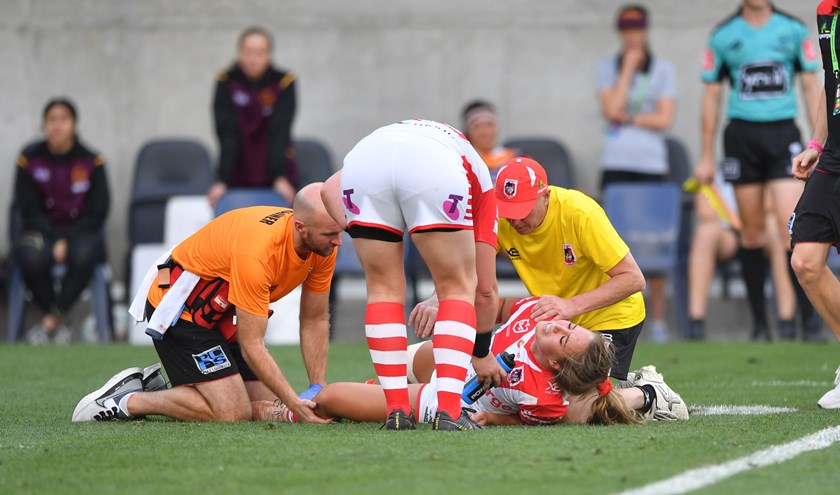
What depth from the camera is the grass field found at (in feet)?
14.0

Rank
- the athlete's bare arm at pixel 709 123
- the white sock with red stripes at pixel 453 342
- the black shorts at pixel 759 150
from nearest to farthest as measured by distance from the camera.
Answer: the white sock with red stripes at pixel 453 342 → the black shorts at pixel 759 150 → the athlete's bare arm at pixel 709 123

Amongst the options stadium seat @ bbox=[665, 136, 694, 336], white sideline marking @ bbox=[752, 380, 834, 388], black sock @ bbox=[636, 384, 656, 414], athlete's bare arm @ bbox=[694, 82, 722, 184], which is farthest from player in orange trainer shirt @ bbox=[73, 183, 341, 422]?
stadium seat @ bbox=[665, 136, 694, 336]

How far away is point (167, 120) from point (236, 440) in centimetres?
826

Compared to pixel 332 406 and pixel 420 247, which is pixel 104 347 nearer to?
pixel 332 406

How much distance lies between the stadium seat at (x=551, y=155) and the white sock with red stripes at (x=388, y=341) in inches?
266

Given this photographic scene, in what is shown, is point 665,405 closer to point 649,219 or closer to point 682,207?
point 649,219

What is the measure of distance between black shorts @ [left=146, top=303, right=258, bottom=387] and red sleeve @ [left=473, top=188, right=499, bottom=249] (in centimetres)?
153

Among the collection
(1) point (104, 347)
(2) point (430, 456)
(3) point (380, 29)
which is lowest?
(1) point (104, 347)

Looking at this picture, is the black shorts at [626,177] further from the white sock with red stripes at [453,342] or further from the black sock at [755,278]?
the white sock with red stripes at [453,342]

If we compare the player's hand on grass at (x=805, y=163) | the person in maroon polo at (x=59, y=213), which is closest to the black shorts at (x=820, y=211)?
the player's hand on grass at (x=805, y=163)

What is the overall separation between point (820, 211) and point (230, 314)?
2823mm

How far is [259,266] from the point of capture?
5.86 m

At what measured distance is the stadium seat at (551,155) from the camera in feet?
39.5

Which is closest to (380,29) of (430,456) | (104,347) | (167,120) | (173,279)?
(167,120)
